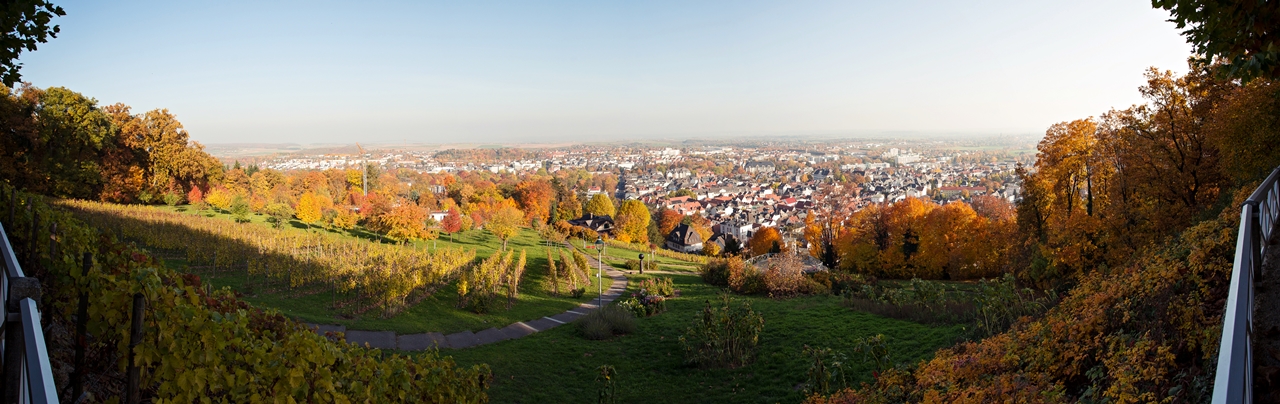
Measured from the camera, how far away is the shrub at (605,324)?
38.3ft

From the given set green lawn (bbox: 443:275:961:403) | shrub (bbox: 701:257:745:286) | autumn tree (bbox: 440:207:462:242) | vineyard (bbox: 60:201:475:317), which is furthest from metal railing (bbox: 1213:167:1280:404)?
autumn tree (bbox: 440:207:462:242)

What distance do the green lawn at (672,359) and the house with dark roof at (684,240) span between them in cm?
4543

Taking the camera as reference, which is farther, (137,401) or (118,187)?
(118,187)

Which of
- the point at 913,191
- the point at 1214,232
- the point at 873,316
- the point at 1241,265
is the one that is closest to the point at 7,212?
the point at 1241,265

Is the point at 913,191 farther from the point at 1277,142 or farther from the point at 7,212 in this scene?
the point at 7,212

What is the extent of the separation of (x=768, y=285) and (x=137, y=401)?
16245mm

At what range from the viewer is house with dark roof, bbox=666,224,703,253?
192 feet

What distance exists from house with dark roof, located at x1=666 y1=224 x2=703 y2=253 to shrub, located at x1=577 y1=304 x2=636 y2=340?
4518cm

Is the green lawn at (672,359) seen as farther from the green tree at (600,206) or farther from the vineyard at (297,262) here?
the green tree at (600,206)

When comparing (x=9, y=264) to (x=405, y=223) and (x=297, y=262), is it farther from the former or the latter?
(x=405, y=223)

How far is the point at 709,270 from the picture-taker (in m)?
21.5

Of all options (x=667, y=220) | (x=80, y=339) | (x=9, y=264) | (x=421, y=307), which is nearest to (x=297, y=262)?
(x=421, y=307)

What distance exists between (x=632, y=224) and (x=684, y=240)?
12.6 m

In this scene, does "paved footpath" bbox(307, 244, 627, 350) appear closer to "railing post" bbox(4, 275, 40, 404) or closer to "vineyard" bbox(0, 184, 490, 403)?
"vineyard" bbox(0, 184, 490, 403)
